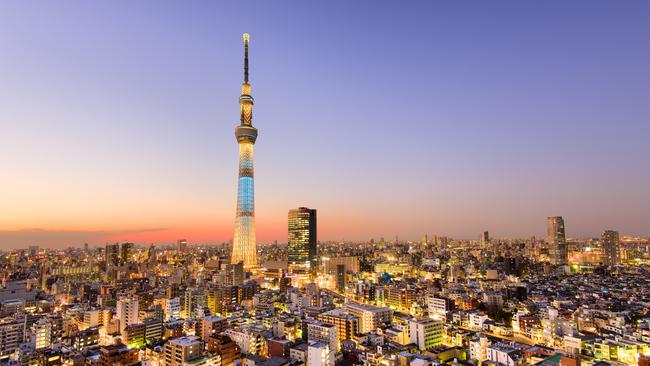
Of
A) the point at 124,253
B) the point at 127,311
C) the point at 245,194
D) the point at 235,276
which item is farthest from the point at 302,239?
the point at 127,311

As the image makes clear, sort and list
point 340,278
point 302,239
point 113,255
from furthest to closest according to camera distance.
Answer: point 113,255
point 302,239
point 340,278

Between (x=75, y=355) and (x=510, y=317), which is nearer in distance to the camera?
(x=75, y=355)

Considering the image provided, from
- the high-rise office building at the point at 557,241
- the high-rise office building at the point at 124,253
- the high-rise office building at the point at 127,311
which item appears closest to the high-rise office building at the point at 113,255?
the high-rise office building at the point at 124,253

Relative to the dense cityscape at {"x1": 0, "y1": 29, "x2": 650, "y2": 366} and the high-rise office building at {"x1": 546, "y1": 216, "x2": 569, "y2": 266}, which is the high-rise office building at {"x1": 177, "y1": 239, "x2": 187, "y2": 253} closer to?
the dense cityscape at {"x1": 0, "y1": 29, "x2": 650, "y2": 366}

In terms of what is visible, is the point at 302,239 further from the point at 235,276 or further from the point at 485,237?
the point at 485,237

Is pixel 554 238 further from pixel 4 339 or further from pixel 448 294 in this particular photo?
pixel 4 339

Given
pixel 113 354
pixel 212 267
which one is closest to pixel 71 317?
pixel 113 354

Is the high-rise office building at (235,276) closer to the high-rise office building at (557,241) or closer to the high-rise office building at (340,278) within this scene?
the high-rise office building at (340,278)
